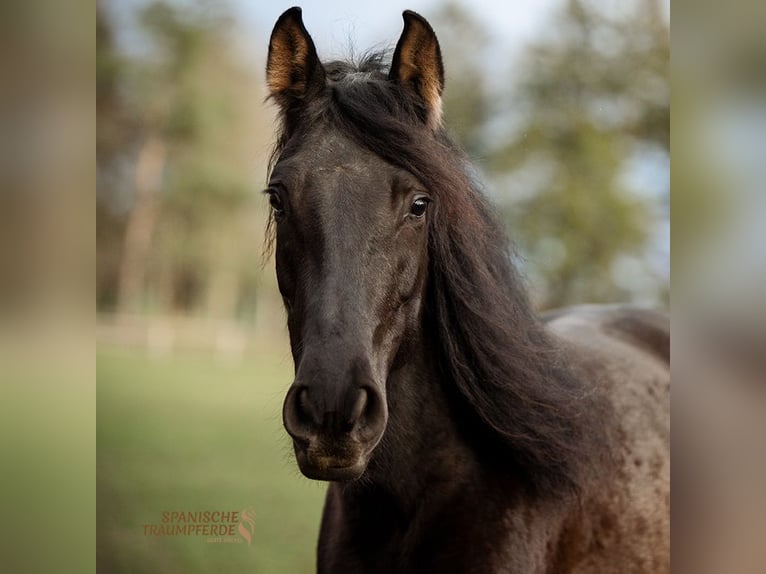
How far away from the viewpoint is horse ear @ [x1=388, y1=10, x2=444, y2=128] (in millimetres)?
1894

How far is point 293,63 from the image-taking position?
1.99m

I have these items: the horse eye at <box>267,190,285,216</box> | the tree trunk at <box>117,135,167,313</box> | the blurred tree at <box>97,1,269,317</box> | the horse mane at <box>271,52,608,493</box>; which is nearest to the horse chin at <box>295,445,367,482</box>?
the horse mane at <box>271,52,608,493</box>

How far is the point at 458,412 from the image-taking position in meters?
2.01

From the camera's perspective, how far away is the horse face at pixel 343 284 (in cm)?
155

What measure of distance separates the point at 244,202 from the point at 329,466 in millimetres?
6099

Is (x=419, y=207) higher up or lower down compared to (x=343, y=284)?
higher up

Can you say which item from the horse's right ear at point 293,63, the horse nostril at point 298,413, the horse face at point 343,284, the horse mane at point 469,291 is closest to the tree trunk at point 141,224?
the horse's right ear at point 293,63

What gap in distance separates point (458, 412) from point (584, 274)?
5260 millimetres

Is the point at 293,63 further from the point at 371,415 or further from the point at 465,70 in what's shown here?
the point at 465,70

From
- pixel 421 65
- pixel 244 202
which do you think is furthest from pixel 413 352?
pixel 244 202

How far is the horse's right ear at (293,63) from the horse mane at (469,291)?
0.05 meters

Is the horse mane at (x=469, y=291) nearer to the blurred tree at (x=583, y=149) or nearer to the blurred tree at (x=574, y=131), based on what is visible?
the blurred tree at (x=574, y=131)
